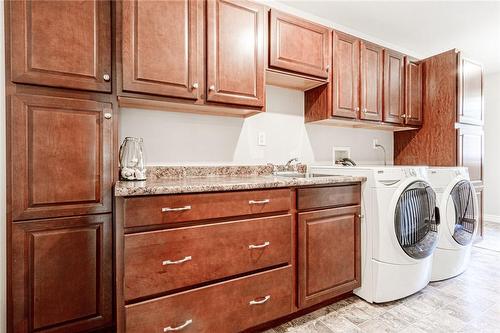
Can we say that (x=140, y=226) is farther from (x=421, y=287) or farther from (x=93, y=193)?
(x=421, y=287)

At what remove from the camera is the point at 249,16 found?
1839 mm

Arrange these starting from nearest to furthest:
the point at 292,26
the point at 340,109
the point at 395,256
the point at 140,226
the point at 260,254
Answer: the point at 140,226, the point at 260,254, the point at 395,256, the point at 292,26, the point at 340,109

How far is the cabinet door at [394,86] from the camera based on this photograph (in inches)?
103

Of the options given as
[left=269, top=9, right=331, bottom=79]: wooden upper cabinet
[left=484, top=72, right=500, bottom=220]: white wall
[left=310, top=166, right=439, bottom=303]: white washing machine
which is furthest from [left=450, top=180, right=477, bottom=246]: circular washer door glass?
[left=484, top=72, right=500, bottom=220]: white wall

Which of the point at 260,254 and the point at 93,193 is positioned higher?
the point at 93,193

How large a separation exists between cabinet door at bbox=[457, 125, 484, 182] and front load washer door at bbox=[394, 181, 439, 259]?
105 centimetres

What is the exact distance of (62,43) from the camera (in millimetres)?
1378

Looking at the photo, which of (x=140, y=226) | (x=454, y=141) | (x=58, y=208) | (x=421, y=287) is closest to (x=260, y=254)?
(x=140, y=226)

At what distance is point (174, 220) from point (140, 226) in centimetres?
15

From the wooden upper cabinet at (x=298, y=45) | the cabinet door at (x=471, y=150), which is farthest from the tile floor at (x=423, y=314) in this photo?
the wooden upper cabinet at (x=298, y=45)

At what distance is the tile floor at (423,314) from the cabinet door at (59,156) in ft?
4.43

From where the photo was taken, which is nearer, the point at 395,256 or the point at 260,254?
the point at 260,254

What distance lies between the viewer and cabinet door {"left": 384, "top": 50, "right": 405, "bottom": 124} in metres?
2.61

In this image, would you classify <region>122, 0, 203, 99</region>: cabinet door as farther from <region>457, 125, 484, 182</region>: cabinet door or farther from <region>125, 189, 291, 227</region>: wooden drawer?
<region>457, 125, 484, 182</region>: cabinet door
